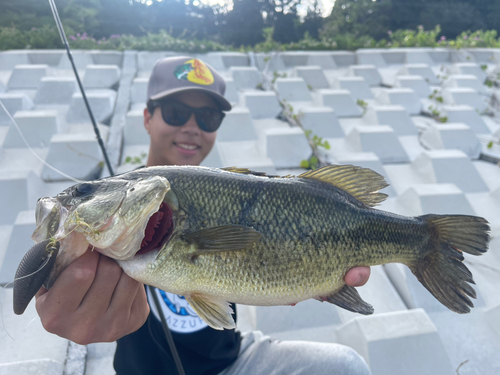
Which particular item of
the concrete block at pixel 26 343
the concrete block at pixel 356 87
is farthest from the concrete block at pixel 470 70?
the concrete block at pixel 26 343

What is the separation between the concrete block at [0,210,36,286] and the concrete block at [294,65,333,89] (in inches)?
206

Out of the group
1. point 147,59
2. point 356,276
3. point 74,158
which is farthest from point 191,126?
point 147,59

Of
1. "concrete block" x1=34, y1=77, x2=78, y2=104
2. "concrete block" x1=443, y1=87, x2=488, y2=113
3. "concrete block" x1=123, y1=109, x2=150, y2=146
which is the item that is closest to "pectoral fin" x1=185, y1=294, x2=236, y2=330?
"concrete block" x1=123, y1=109, x2=150, y2=146

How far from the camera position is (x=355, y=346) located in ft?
7.60

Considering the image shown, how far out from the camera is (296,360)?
195 cm

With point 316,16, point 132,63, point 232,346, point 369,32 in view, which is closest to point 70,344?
point 232,346

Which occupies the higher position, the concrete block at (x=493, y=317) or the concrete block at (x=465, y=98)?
the concrete block at (x=465, y=98)

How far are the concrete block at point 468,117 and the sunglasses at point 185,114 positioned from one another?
15.5 feet

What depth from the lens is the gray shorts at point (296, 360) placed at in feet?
6.14

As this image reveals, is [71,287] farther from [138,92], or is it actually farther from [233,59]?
[233,59]

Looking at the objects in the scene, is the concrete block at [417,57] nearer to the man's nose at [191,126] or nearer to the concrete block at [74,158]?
the man's nose at [191,126]

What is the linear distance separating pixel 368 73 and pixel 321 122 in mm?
2808

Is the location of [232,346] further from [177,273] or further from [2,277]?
[2,277]

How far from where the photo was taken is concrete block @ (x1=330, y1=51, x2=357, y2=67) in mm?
7320
